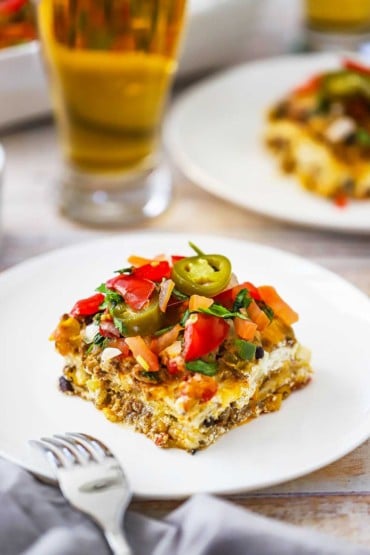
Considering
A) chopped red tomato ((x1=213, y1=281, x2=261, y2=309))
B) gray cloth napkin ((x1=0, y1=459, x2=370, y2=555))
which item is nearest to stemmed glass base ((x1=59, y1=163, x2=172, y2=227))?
chopped red tomato ((x1=213, y1=281, x2=261, y2=309))

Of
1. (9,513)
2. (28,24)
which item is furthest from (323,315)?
(28,24)

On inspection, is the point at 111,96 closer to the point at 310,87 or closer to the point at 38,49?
the point at 38,49

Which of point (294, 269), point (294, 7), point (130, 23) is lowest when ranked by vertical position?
point (294, 7)

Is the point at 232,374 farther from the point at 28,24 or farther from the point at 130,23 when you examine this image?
the point at 28,24

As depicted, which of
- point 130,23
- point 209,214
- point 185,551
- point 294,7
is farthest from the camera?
point 294,7

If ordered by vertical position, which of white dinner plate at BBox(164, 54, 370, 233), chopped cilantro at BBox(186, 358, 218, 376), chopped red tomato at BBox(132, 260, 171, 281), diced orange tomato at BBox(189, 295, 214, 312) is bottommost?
white dinner plate at BBox(164, 54, 370, 233)

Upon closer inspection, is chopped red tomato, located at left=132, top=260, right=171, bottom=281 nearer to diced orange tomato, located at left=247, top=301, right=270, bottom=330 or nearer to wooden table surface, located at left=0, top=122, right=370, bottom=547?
diced orange tomato, located at left=247, top=301, right=270, bottom=330
